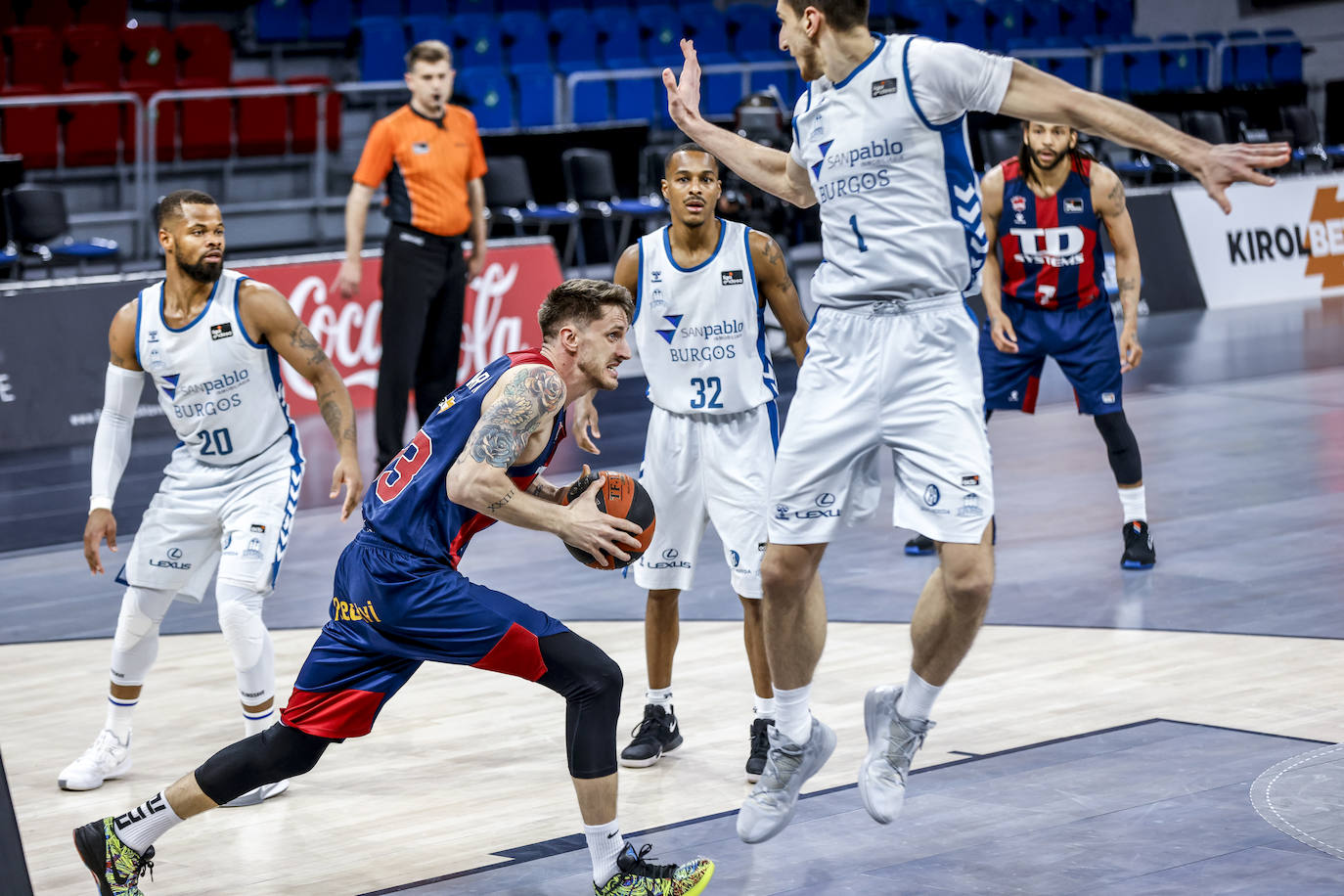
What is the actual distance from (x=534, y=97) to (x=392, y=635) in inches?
589

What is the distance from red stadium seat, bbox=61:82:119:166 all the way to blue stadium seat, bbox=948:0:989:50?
1143 cm

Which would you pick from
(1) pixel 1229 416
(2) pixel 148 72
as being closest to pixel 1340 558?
(1) pixel 1229 416

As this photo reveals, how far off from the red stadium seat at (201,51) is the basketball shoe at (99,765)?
13.0 meters

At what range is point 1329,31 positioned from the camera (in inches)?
1080

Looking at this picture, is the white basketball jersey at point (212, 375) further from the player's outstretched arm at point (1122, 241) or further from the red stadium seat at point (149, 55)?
the red stadium seat at point (149, 55)

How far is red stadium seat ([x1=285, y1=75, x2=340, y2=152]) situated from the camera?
1762 centimetres

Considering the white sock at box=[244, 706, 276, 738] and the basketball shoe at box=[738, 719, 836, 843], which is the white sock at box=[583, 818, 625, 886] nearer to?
the basketball shoe at box=[738, 719, 836, 843]

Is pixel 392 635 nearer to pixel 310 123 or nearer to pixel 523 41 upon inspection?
pixel 310 123

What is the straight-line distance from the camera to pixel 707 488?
6.12m

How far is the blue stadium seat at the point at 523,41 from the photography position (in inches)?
791

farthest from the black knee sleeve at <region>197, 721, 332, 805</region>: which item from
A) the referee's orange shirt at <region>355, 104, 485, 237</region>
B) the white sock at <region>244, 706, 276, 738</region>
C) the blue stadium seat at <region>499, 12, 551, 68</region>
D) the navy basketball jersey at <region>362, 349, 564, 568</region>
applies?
the blue stadium seat at <region>499, 12, 551, 68</region>

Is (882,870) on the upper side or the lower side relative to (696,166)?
lower

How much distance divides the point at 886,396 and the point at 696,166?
59.6 inches

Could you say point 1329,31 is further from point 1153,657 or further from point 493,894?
point 493,894
